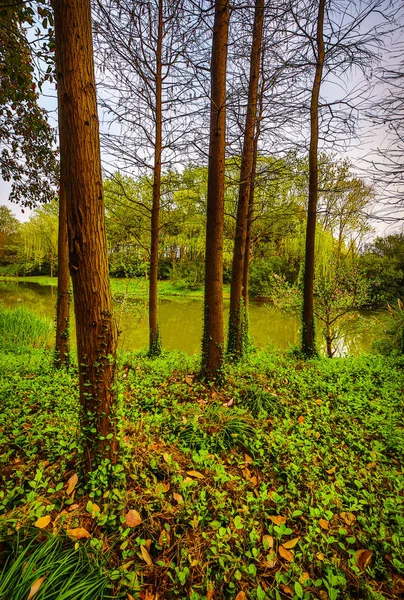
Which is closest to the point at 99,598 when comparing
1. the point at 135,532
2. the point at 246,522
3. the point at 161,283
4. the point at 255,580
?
the point at 135,532

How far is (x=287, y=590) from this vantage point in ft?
4.90

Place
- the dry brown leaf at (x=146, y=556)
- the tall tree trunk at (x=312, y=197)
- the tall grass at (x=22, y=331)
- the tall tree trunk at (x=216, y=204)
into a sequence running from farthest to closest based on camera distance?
the tall grass at (x=22, y=331) < the tall tree trunk at (x=312, y=197) < the tall tree trunk at (x=216, y=204) < the dry brown leaf at (x=146, y=556)

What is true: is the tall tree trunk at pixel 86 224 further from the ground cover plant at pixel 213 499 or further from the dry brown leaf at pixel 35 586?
the dry brown leaf at pixel 35 586

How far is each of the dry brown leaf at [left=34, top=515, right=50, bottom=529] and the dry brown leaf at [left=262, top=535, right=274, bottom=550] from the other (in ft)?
4.43

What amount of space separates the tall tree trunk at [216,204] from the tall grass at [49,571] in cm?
264

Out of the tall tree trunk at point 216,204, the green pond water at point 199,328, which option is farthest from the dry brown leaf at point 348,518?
the green pond water at point 199,328

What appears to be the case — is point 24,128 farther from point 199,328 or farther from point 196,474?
point 199,328

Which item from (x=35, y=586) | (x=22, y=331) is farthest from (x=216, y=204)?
(x=22, y=331)

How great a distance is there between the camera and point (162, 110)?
6039 mm

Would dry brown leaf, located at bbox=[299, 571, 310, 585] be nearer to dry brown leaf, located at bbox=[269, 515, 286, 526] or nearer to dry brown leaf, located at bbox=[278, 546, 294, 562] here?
dry brown leaf, located at bbox=[278, 546, 294, 562]

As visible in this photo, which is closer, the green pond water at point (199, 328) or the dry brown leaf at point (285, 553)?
the dry brown leaf at point (285, 553)

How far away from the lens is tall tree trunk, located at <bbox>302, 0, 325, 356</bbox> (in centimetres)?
537

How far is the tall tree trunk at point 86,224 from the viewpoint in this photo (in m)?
1.70

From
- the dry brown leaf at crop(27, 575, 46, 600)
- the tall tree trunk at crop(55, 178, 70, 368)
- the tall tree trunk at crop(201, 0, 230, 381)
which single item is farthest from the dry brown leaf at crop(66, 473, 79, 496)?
the tall tree trunk at crop(55, 178, 70, 368)
